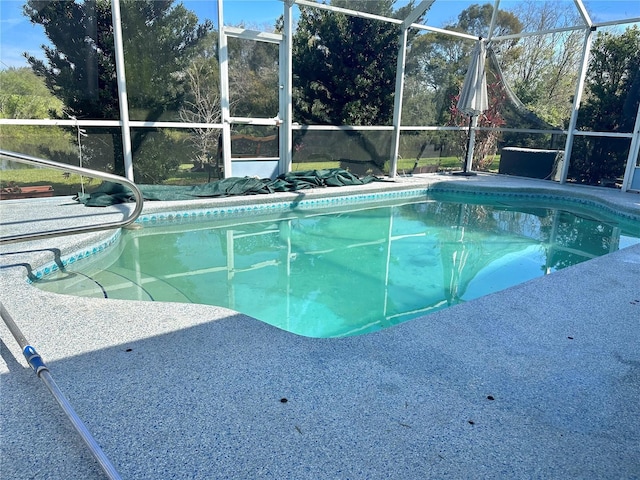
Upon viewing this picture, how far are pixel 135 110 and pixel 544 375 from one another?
602 centimetres

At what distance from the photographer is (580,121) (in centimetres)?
852

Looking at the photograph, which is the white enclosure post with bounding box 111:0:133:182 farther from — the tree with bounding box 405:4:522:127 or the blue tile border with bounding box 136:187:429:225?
the tree with bounding box 405:4:522:127

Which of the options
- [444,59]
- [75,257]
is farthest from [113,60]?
[444,59]

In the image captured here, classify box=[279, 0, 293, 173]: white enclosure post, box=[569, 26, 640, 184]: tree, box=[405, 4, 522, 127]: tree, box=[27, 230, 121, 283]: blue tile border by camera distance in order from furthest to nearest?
box=[405, 4, 522, 127]: tree
box=[569, 26, 640, 184]: tree
box=[279, 0, 293, 173]: white enclosure post
box=[27, 230, 121, 283]: blue tile border

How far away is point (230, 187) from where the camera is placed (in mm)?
6637

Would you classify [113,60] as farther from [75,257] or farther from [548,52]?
[548,52]

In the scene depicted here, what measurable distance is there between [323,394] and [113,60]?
5.88 metres

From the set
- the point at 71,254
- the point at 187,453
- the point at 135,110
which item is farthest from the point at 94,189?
the point at 187,453

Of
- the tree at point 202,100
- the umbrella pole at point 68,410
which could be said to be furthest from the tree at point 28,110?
the umbrella pole at point 68,410

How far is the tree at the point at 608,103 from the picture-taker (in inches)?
309

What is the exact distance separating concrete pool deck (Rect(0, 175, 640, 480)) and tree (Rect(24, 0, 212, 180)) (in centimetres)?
374

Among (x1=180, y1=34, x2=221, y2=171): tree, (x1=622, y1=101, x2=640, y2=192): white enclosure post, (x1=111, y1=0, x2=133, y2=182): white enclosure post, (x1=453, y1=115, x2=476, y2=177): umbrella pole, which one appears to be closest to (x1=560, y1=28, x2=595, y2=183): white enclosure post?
(x1=622, y1=101, x2=640, y2=192): white enclosure post

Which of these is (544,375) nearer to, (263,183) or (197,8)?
(263,183)

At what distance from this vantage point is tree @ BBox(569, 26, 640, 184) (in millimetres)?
7855
